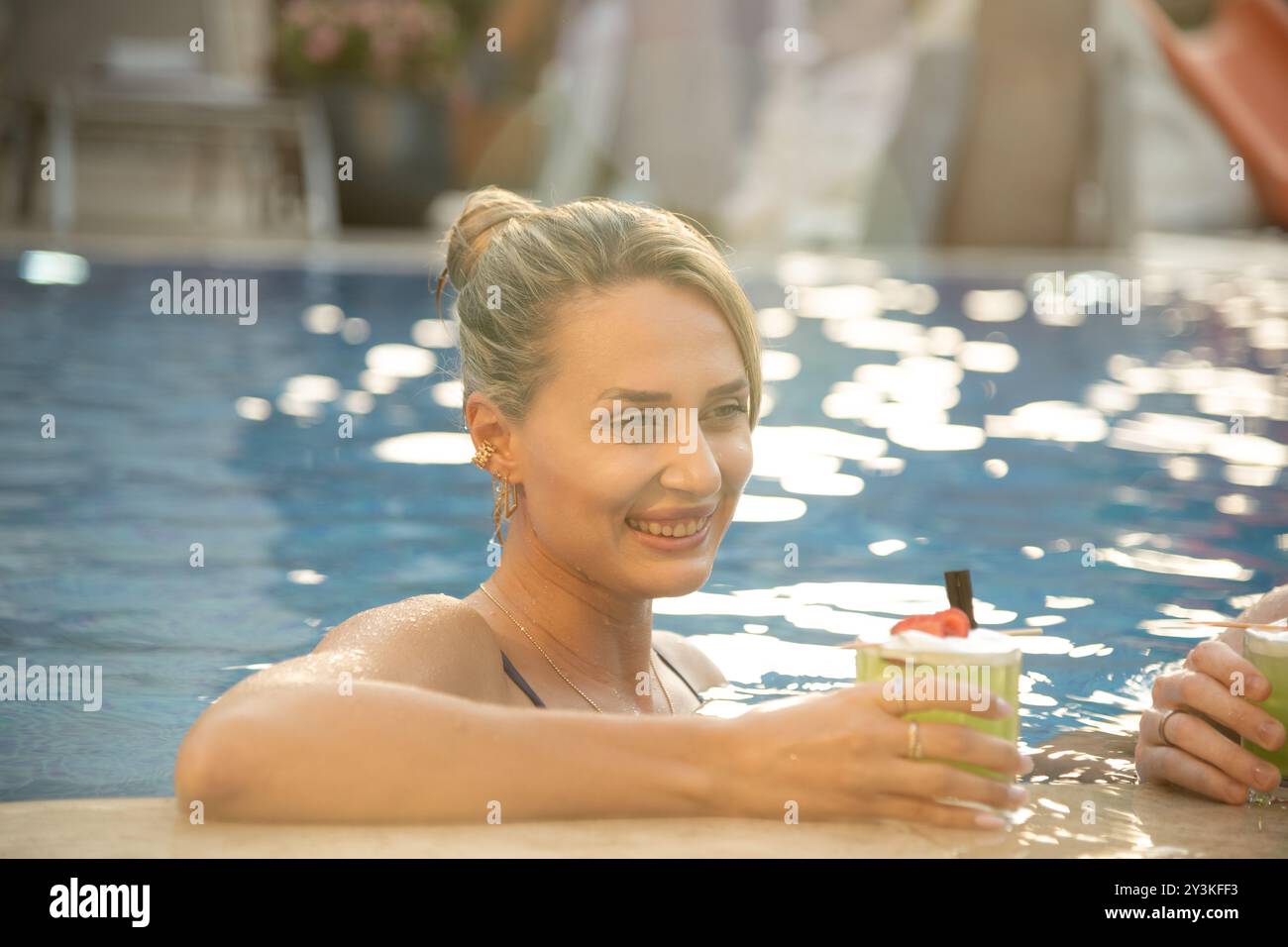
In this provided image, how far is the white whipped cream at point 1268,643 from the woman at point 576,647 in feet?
1.38

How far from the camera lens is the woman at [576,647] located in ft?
6.61

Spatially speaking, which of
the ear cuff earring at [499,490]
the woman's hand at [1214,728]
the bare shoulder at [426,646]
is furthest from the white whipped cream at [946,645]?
the ear cuff earring at [499,490]

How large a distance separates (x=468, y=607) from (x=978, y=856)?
86cm

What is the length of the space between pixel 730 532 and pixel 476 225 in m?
2.47

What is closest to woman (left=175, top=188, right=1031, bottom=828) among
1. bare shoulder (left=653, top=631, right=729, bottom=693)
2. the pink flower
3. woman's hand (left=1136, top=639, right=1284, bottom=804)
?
bare shoulder (left=653, top=631, right=729, bottom=693)

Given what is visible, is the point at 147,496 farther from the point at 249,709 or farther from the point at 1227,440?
the point at 1227,440

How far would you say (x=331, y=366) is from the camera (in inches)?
313

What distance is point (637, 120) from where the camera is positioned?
13688mm

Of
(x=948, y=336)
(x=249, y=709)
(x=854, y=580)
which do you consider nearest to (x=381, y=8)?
(x=948, y=336)

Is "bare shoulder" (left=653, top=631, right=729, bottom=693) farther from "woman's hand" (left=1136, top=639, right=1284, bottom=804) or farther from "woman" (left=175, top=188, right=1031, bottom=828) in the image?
"woman's hand" (left=1136, top=639, right=1284, bottom=804)

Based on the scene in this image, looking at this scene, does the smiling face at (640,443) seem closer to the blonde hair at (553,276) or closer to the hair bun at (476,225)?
the blonde hair at (553,276)

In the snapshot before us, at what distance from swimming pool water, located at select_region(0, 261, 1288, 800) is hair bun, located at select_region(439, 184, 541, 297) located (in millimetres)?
436

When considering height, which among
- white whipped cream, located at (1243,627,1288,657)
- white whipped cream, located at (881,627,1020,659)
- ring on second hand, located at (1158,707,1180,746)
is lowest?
ring on second hand, located at (1158,707,1180,746)

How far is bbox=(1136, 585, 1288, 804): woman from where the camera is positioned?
2.25 m
